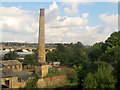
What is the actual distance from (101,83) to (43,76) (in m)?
11.9

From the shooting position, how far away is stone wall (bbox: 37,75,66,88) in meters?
22.3

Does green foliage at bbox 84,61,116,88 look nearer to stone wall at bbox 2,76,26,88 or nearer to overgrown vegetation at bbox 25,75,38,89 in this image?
overgrown vegetation at bbox 25,75,38,89

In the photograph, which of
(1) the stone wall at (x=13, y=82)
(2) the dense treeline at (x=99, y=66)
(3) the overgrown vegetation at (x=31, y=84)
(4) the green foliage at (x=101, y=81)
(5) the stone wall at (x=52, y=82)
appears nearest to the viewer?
(4) the green foliage at (x=101, y=81)

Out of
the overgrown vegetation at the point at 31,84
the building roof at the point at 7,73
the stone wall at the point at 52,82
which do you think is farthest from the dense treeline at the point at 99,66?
the building roof at the point at 7,73

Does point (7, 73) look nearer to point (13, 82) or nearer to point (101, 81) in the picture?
point (13, 82)

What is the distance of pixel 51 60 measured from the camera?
39656 mm

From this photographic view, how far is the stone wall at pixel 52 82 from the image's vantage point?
73.0ft

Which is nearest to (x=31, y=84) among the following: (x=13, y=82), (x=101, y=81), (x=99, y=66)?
(x=13, y=82)

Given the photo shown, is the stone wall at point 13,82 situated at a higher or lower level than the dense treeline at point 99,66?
lower

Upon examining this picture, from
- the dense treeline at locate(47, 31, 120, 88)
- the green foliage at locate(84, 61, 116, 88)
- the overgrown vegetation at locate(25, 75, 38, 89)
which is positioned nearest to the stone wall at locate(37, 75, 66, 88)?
the overgrown vegetation at locate(25, 75, 38, 89)

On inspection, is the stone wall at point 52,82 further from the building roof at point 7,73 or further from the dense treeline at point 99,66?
the building roof at point 7,73

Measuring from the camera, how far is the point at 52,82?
23.6 meters

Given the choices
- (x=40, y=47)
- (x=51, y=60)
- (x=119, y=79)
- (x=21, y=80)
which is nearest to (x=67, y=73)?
(x=40, y=47)

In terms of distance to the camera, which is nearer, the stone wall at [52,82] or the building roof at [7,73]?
the building roof at [7,73]
